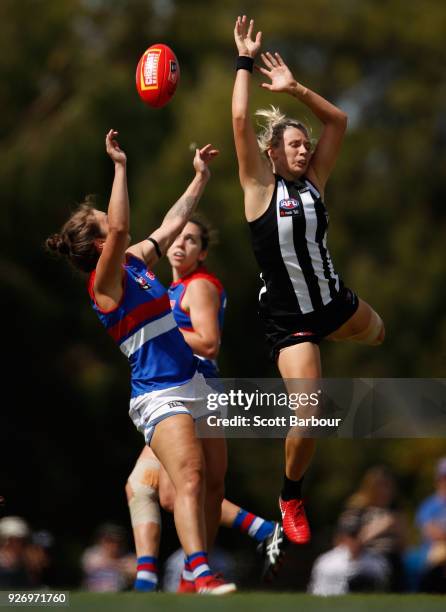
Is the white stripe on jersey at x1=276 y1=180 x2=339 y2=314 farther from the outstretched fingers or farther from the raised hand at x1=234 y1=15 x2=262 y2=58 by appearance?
the raised hand at x1=234 y1=15 x2=262 y2=58

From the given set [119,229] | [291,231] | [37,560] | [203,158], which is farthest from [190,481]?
[37,560]

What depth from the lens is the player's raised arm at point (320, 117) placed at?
8227 mm

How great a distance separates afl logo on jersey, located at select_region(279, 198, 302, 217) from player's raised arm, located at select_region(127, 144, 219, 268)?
678 mm

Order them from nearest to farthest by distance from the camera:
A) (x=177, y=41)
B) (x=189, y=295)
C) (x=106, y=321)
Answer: (x=106, y=321) < (x=189, y=295) < (x=177, y=41)

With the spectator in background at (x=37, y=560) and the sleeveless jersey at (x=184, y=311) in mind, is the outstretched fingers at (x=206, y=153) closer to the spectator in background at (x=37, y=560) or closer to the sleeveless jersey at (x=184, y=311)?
the sleeveless jersey at (x=184, y=311)

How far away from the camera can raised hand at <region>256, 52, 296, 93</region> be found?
8.15 m

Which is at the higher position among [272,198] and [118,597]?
[272,198]

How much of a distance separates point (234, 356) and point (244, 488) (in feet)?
8.56

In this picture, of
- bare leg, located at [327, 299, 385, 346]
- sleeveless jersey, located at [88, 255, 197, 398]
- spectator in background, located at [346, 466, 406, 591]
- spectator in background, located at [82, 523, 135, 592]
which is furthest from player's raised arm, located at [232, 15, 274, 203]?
spectator in background, located at [82, 523, 135, 592]

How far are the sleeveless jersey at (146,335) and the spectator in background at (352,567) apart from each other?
3845 mm

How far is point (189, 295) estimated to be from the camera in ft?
29.1

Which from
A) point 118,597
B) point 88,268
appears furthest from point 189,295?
point 118,597

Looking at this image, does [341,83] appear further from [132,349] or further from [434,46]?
[132,349]

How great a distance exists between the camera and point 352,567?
36.6ft
